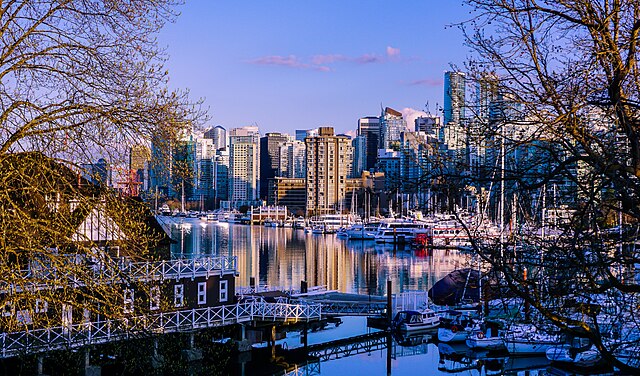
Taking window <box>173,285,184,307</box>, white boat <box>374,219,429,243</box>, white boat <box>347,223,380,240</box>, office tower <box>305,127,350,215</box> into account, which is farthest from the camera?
office tower <box>305,127,350,215</box>

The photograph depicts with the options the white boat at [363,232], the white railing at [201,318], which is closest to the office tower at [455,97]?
the white railing at [201,318]

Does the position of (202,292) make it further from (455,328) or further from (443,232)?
(443,232)

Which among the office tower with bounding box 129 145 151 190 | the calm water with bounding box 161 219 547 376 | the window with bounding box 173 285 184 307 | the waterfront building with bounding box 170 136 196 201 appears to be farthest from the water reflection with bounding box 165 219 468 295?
the office tower with bounding box 129 145 151 190

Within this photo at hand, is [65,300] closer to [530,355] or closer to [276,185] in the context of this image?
[530,355]

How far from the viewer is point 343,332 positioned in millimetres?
36656

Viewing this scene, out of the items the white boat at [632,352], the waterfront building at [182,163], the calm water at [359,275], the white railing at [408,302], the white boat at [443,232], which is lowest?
the calm water at [359,275]

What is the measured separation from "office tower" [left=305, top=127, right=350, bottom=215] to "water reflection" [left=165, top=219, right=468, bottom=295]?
236 ft

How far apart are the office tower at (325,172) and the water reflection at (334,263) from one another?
71947 mm

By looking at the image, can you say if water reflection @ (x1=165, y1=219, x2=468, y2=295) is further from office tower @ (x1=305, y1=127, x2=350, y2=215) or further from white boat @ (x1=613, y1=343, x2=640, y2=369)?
office tower @ (x1=305, y1=127, x2=350, y2=215)

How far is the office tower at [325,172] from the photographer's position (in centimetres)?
16975

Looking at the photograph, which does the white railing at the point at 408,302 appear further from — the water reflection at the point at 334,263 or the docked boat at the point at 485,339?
the docked boat at the point at 485,339

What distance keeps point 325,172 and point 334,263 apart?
103m

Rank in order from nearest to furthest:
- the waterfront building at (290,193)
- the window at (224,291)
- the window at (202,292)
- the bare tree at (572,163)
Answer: the bare tree at (572,163) < the window at (202,292) < the window at (224,291) < the waterfront building at (290,193)

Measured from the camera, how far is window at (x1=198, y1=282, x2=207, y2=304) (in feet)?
84.8
